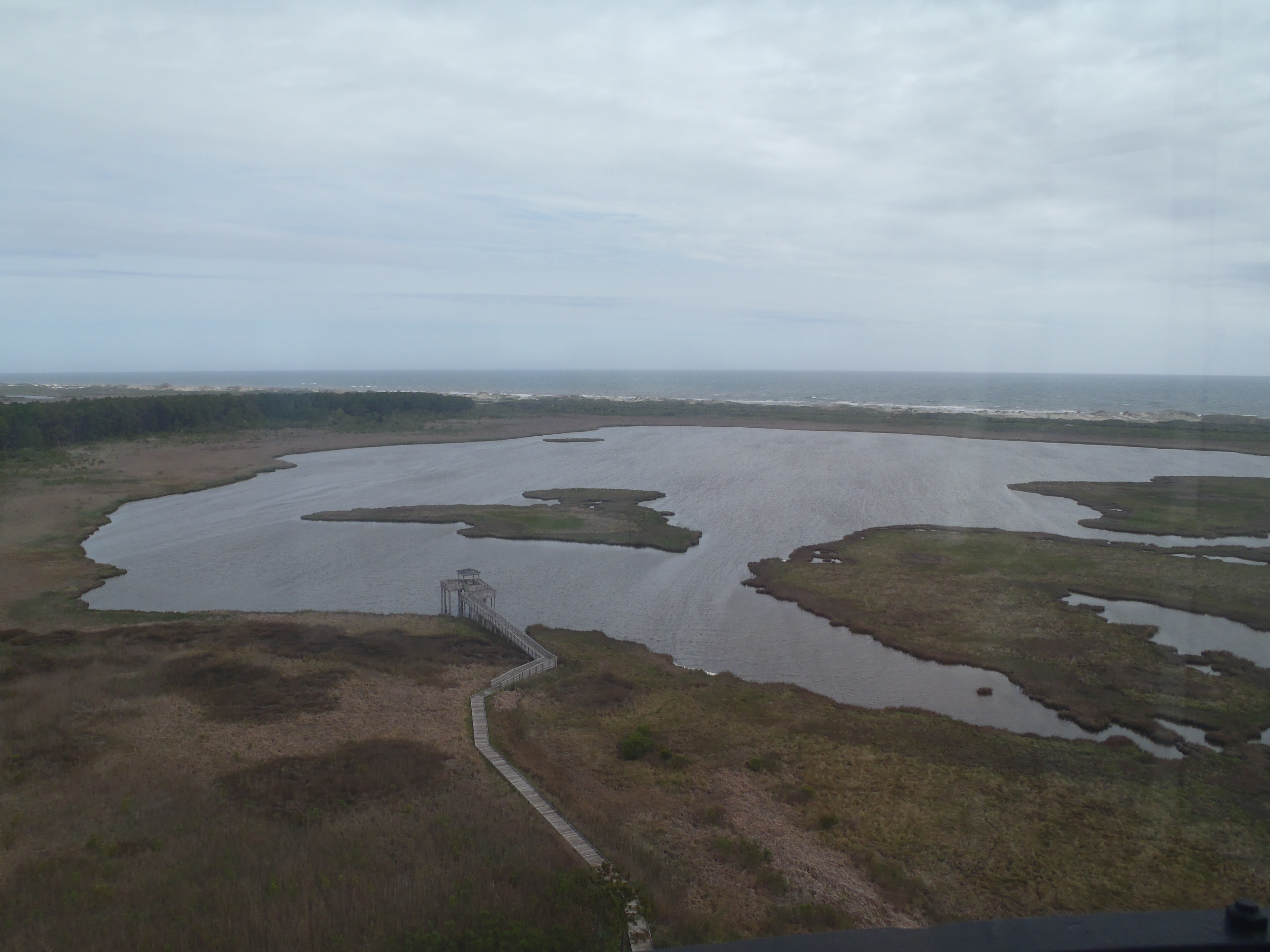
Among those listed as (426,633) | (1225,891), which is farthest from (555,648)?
(1225,891)

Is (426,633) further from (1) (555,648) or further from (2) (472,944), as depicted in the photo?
(2) (472,944)

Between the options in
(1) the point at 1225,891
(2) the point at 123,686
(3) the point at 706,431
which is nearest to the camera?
(1) the point at 1225,891

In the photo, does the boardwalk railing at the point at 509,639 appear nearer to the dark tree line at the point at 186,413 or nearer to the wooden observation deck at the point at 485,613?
the wooden observation deck at the point at 485,613

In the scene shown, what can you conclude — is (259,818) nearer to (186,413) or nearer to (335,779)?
(335,779)

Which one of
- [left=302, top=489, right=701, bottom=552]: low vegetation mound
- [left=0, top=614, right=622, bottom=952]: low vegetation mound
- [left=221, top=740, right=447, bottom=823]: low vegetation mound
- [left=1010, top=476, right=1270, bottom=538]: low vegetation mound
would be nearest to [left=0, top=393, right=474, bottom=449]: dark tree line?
[left=302, top=489, right=701, bottom=552]: low vegetation mound

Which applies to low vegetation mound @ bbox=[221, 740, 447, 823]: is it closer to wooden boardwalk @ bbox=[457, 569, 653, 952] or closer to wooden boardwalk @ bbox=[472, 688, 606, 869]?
wooden boardwalk @ bbox=[472, 688, 606, 869]


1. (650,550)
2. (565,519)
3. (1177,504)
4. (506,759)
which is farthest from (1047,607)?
(1177,504)
